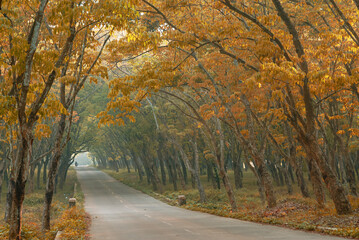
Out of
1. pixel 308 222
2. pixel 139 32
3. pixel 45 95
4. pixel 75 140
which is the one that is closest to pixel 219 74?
pixel 308 222

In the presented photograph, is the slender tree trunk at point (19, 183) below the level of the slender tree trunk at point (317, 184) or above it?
above

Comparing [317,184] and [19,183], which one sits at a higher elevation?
[19,183]

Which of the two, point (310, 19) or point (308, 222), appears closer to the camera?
point (308, 222)

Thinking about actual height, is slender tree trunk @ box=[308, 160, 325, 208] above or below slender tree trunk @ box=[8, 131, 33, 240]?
below

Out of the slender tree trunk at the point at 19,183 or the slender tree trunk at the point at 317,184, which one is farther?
the slender tree trunk at the point at 317,184

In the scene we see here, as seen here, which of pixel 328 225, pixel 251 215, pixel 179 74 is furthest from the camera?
pixel 179 74

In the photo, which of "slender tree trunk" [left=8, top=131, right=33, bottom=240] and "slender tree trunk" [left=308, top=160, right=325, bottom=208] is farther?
"slender tree trunk" [left=308, top=160, right=325, bottom=208]

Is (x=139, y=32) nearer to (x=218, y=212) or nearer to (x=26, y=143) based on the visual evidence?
(x=26, y=143)

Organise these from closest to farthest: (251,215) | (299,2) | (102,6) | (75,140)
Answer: (102,6), (299,2), (251,215), (75,140)

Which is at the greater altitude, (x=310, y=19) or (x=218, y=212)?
(x=310, y=19)

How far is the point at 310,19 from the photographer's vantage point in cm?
1686

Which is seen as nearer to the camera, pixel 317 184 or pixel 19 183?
pixel 19 183

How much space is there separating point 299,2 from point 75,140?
37165 millimetres

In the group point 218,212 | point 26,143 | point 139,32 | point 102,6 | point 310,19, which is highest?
point 310,19
